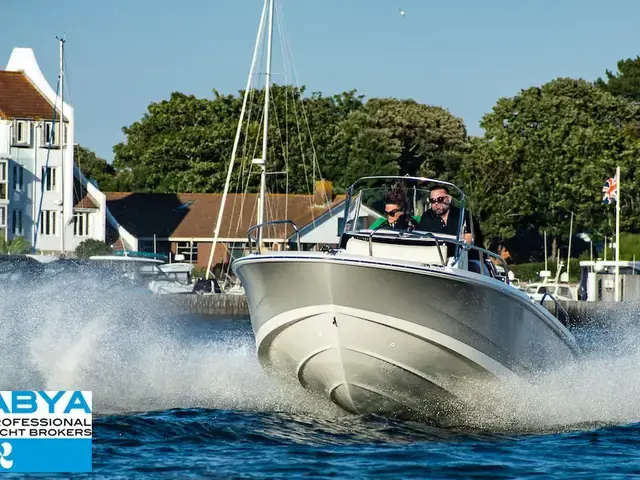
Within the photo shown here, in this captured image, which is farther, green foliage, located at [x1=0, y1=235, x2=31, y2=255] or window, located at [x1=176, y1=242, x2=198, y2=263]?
window, located at [x1=176, y1=242, x2=198, y2=263]

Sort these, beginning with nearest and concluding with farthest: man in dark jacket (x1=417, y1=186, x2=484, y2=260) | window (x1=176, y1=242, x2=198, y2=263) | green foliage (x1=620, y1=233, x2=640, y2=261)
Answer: man in dark jacket (x1=417, y1=186, x2=484, y2=260), green foliage (x1=620, y1=233, x2=640, y2=261), window (x1=176, y1=242, x2=198, y2=263)

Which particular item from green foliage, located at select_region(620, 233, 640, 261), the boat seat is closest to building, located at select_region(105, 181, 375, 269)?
green foliage, located at select_region(620, 233, 640, 261)

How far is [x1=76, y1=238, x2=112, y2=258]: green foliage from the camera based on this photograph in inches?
2138

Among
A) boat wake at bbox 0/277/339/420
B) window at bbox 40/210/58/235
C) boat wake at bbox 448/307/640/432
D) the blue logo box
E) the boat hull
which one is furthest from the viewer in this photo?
window at bbox 40/210/58/235

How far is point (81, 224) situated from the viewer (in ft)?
209

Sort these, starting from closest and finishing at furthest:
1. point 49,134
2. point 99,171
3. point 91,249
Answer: point 91,249 → point 49,134 → point 99,171

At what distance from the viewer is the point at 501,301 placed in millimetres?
11562

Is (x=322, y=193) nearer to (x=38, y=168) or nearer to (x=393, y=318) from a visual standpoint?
(x=38, y=168)

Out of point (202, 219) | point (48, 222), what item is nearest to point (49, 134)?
point (48, 222)

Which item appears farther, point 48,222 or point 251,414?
point 48,222

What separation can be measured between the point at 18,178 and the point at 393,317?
53726mm

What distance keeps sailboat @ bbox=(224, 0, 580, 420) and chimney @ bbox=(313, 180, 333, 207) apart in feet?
157

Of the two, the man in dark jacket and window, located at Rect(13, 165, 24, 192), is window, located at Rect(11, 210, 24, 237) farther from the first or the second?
the man in dark jacket

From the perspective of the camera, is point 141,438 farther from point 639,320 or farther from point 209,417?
point 639,320
